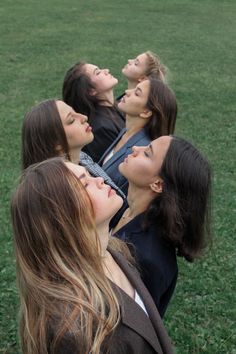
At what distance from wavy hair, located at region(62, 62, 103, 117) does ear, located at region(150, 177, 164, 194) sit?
173cm

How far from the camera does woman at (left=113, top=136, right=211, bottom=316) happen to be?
257 cm

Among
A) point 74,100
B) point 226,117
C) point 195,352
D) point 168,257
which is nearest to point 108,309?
point 168,257

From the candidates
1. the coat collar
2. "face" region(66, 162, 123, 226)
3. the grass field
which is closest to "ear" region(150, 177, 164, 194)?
the coat collar

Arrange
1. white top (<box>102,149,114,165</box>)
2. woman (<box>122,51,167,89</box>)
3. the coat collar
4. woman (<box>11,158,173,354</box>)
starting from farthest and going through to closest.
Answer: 1. woman (<box>122,51,167,89</box>)
2. white top (<box>102,149,114,165</box>)
3. the coat collar
4. woman (<box>11,158,173,354</box>)

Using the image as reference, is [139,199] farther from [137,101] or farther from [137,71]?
[137,71]

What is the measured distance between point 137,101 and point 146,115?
0.39 ft

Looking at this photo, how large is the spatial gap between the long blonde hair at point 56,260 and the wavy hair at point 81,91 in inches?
89.8

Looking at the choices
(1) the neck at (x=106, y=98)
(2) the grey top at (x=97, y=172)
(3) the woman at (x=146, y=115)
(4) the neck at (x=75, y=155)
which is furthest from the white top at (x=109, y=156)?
(1) the neck at (x=106, y=98)

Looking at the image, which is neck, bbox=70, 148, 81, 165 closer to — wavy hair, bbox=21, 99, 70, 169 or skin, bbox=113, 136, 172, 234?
wavy hair, bbox=21, 99, 70, 169

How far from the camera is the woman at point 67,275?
71.4 inches

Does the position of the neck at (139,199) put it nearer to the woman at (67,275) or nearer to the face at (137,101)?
the woman at (67,275)

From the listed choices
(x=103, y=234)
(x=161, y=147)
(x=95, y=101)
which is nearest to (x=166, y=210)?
(x=161, y=147)

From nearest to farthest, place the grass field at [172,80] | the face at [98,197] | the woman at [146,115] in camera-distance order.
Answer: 1. the face at [98,197]
2. the woman at [146,115]
3. the grass field at [172,80]

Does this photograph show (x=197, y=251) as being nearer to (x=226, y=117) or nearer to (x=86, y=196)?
(x=86, y=196)
